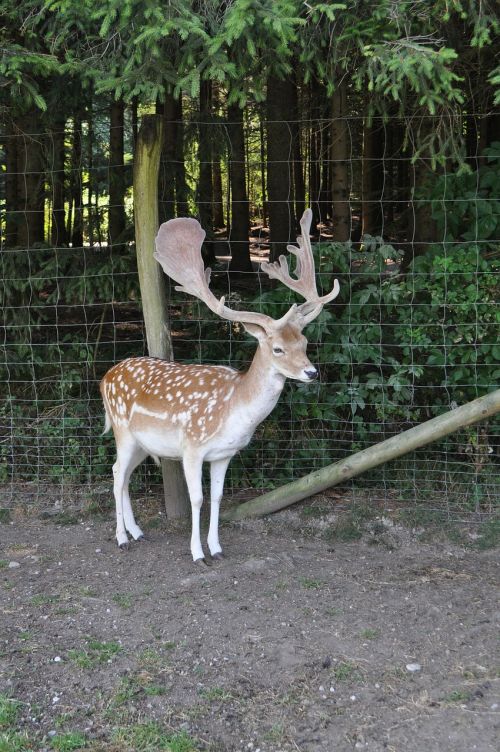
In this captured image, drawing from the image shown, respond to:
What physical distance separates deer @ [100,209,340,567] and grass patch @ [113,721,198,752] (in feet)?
6.18

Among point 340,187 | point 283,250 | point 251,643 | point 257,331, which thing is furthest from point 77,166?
point 251,643

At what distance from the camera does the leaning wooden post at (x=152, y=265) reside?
5.82 meters

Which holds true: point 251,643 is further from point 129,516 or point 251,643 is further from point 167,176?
point 167,176

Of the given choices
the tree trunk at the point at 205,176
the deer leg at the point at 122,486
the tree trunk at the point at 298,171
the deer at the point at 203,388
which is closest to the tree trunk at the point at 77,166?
the tree trunk at the point at 205,176

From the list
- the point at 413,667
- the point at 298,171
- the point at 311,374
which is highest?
the point at 298,171

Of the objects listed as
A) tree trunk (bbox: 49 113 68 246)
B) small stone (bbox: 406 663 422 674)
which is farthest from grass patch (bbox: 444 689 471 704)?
tree trunk (bbox: 49 113 68 246)

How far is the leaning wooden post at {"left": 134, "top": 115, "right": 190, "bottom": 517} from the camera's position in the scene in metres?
5.82

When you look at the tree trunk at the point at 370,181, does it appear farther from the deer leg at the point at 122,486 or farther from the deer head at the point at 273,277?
the deer leg at the point at 122,486

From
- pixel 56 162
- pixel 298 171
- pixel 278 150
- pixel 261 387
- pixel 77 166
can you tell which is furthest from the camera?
pixel 298 171

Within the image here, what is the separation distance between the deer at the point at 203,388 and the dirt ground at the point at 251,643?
462mm

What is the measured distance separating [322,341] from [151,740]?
3.48m

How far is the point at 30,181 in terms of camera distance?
7.52 meters

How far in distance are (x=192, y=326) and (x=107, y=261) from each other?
897mm

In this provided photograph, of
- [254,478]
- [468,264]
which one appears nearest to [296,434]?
[254,478]
